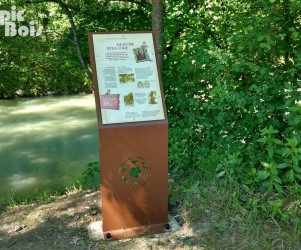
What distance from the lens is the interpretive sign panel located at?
3027 mm

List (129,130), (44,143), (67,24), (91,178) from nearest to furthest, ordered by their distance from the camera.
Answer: (129,130), (91,178), (67,24), (44,143)

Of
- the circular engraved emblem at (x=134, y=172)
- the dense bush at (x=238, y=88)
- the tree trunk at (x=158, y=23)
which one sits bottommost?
the circular engraved emblem at (x=134, y=172)

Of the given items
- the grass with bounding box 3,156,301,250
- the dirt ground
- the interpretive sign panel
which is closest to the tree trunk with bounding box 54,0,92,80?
the dirt ground

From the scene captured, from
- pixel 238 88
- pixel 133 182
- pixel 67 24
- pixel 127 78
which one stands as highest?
pixel 67 24

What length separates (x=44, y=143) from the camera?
978 centimetres

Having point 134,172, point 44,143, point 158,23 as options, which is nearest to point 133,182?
point 134,172

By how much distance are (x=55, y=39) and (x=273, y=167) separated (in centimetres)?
460

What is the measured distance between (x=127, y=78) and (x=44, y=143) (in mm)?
7202

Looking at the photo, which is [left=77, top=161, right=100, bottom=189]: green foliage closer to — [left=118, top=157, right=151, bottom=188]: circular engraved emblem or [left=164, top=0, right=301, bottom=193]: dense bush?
[left=164, top=0, right=301, bottom=193]: dense bush

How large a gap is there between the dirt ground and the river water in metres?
2.45

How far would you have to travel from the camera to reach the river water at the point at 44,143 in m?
7.06

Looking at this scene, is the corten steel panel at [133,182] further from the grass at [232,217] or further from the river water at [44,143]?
the river water at [44,143]

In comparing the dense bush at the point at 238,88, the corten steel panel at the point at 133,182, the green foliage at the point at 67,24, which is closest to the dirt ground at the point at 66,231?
the corten steel panel at the point at 133,182

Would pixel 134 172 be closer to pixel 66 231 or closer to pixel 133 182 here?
pixel 133 182
